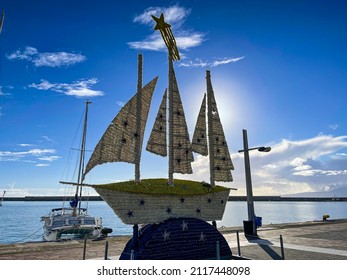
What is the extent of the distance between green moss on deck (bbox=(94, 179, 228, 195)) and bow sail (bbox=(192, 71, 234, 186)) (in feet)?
4.53

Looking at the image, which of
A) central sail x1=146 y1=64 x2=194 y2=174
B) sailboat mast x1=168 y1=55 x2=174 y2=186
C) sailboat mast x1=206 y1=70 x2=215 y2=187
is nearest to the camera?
sailboat mast x1=168 y1=55 x2=174 y2=186

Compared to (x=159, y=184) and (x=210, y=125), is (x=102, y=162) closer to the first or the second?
(x=159, y=184)

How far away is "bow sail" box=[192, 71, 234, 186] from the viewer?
14.2 metres

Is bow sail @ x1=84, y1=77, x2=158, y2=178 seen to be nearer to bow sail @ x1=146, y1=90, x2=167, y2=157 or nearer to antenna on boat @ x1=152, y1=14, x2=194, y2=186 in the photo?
bow sail @ x1=146, y1=90, x2=167, y2=157

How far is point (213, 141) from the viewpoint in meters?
14.3

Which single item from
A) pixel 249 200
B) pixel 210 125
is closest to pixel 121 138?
pixel 210 125

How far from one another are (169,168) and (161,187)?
1.21m

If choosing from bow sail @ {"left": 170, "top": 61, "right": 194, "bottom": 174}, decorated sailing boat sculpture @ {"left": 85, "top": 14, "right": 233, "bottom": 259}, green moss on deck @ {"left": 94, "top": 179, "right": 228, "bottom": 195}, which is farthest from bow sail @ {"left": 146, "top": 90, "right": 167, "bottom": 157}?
green moss on deck @ {"left": 94, "top": 179, "right": 228, "bottom": 195}

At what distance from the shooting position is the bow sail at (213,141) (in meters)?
14.2

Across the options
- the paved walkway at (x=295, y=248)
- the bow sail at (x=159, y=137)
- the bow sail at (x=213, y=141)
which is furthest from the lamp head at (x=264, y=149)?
the bow sail at (x=159, y=137)

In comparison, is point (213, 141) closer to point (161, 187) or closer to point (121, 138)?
point (161, 187)

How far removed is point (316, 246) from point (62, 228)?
27.5m

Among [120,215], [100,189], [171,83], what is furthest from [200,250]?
[171,83]
